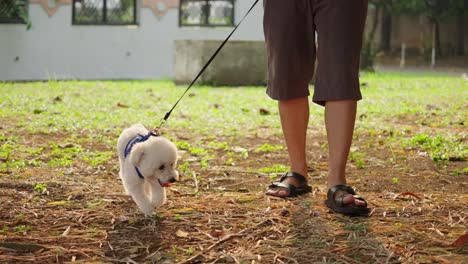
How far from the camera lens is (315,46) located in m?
4.67

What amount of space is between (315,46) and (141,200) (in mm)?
1285

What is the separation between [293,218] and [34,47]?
14.7 m

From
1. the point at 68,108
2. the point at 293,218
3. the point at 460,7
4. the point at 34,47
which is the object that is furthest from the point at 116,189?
the point at 460,7

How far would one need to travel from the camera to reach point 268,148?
7.13 m

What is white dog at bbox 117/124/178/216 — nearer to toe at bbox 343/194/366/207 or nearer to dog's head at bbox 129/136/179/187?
dog's head at bbox 129/136/179/187

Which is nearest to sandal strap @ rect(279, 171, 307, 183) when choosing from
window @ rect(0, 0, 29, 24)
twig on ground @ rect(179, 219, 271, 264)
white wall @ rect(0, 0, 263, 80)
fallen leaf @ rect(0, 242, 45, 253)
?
twig on ground @ rect(179, 219, 271, 264)

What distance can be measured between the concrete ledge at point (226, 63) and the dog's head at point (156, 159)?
11.0m

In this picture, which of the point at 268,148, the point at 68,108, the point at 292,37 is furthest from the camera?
the point at 68,108

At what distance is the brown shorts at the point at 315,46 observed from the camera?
14.4 feet

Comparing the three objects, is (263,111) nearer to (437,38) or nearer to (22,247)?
(22,247)

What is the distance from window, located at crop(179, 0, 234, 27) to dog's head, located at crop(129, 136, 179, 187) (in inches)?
623

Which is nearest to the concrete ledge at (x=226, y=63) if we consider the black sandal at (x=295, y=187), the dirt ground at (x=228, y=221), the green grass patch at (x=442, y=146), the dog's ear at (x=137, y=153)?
the green grass patch at (x=442, y=146)

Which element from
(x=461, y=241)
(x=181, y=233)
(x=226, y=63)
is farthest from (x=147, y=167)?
(x=226, y=63)

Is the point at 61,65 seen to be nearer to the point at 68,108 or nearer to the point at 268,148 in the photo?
the point at 68,108
